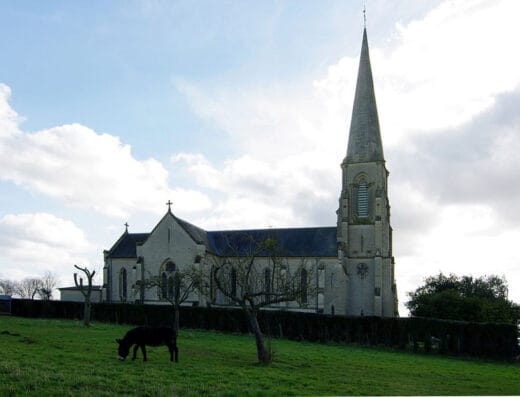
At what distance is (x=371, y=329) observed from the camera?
39062mm

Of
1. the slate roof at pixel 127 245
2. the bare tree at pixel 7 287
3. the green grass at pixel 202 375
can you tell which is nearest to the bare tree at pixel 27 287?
the bare tree at pixel 7 287

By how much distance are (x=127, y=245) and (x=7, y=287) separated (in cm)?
7086

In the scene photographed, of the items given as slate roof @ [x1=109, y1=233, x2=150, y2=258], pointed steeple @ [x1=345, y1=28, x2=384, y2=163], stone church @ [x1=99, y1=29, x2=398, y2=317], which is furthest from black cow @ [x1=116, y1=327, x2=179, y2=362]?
A: pointed steeple @ [x1=345, y1=28, x2=384, y2=163]

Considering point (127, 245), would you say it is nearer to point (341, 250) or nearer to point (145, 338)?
point (341, 250)

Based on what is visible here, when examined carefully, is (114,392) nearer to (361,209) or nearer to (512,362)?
(512,362)

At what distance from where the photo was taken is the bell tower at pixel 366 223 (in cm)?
5294

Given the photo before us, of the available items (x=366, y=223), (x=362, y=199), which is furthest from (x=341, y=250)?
(x=362, y=199)

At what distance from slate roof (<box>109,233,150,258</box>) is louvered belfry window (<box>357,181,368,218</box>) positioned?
23.5 m

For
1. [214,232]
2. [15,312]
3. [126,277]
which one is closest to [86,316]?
[15,312]

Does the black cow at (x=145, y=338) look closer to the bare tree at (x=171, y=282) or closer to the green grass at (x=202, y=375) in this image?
the green grass at (x=202, y=375)

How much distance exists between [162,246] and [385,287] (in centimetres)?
2254

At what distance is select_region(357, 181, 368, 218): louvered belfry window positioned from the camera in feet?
182

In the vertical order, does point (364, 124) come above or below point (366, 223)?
above

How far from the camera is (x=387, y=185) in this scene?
189 ft
